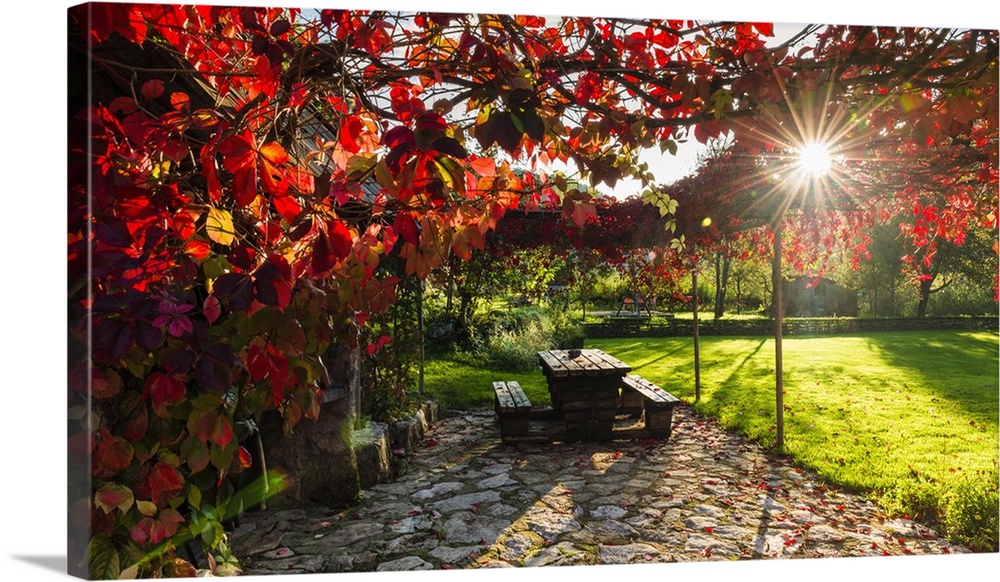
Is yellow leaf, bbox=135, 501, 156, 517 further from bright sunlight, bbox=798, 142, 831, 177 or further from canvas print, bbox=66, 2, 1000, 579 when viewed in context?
bright sunlight, bbox=798, 142, 831, 177

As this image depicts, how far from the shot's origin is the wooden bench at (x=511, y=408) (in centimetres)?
462

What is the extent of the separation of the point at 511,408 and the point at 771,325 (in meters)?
1.76

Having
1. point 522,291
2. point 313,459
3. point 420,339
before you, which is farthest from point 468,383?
point 313,459

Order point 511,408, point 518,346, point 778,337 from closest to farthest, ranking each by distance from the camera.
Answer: point 778,337
point 518,346
point 511,408

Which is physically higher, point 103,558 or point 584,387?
point 584,387

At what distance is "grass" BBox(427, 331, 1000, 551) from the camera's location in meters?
3.73

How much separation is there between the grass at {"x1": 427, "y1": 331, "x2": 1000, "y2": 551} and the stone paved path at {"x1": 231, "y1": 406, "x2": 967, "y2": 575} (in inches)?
6.1

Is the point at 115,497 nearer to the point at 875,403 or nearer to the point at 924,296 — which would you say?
the point at 875,403

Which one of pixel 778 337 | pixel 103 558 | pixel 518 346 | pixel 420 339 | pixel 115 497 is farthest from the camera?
pixel 420 339

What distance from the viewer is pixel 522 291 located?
461 cm

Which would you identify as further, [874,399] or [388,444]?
[388,444]

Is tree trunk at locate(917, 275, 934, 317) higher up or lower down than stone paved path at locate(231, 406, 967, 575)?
higher up

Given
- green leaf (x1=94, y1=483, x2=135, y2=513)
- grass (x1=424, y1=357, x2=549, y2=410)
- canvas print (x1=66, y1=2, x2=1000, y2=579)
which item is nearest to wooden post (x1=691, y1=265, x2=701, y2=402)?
canvas print (x1=66, y1=2, x2=1000, y2=579)

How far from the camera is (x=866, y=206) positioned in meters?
3.90
